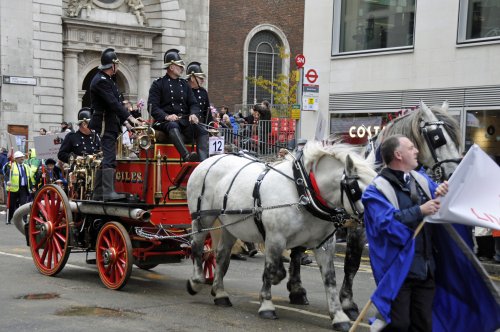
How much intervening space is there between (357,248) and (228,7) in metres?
28.1

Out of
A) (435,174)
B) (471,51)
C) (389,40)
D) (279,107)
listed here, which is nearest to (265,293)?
(435,174)

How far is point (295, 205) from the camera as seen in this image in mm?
7188

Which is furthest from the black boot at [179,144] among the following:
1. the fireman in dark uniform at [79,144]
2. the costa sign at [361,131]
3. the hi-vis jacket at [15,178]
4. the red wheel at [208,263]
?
the hi-vis jacket at [15,178]

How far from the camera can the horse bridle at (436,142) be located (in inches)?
251

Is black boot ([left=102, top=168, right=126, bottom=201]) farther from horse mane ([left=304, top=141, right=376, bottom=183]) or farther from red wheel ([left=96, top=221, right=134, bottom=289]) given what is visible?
horse mane ([left=304, top=141, right=376, bottom=183])

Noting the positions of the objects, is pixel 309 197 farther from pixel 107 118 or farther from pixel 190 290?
pixel 107 118

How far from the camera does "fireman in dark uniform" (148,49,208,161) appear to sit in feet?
30.4

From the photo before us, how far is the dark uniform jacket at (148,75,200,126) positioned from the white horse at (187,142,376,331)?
154 centimetres

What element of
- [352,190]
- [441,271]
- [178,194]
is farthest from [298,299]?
[441,271]

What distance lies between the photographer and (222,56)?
34312 millimetres

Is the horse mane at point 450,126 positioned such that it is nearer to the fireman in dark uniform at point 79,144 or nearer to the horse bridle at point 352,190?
the horse bridle at point 352,190

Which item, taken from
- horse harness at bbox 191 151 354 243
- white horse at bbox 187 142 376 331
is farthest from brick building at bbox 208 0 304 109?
horse harness at bbox 191 151 354 243

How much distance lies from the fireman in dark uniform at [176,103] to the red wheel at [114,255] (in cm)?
135

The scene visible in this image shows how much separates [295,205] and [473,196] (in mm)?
2578
